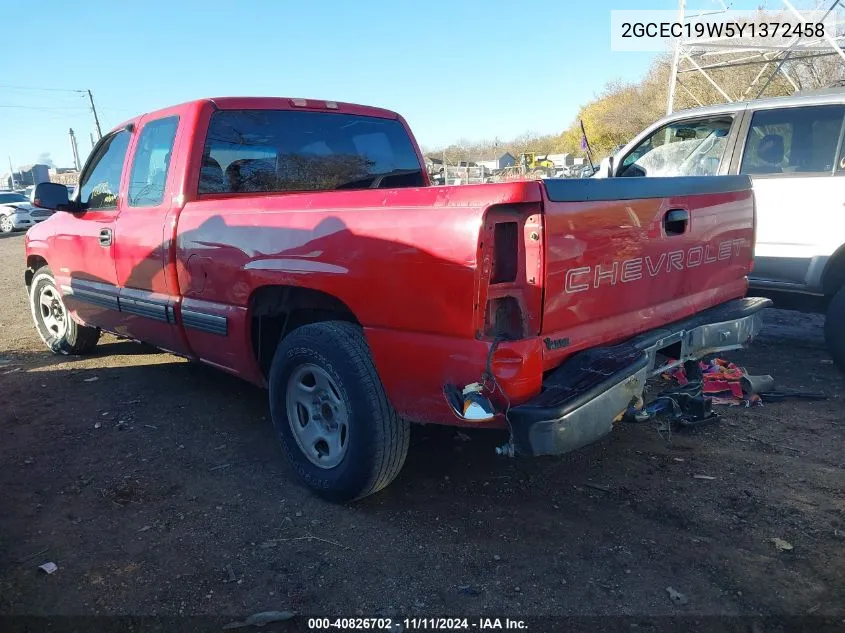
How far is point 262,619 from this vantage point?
2281 mm

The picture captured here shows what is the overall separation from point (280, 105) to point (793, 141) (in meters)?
4.12

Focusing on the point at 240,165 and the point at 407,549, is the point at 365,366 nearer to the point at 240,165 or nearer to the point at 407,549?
the point at 407,549

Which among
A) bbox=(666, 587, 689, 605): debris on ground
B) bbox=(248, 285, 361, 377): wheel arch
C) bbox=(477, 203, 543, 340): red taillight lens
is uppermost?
bbox=(477, 203, 543, 340): red taillight lens

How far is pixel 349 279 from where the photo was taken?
2697mm

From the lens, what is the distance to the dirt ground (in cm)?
238

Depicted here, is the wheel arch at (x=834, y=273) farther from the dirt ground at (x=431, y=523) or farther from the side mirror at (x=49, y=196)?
the side mirror at (x=49, y=196)

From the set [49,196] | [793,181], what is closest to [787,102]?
[793,181]

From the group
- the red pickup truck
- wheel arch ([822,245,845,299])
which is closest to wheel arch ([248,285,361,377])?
the red pickup truck

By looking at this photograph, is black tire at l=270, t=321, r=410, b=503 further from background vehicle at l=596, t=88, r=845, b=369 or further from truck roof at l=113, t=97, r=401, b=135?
background vehicle at l=596, t=88, r=845, b=369

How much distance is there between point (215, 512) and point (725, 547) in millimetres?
2318

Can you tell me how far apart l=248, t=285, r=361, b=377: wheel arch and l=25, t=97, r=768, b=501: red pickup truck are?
0.01 meters

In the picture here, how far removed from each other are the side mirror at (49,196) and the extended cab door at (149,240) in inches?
29.7

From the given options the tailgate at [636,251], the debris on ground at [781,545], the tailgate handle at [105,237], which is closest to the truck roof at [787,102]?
the tailgate at [636,251]

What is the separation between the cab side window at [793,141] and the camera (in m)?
4.91
